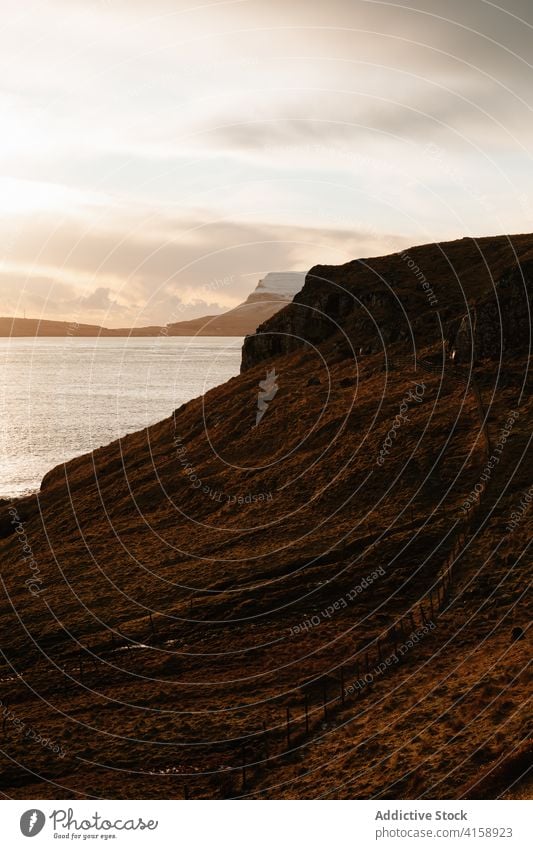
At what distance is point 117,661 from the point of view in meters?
37.6

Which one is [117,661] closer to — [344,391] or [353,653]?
[353,653]

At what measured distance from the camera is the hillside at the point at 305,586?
2844 centimetres

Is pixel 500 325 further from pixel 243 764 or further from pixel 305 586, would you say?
pixel 243 764

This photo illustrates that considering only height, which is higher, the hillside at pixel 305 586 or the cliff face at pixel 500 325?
the cliff face at pixel 500 325

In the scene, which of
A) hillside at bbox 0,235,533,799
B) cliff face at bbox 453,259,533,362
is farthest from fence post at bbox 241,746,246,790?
cliff face at bbox 453,259,533,362

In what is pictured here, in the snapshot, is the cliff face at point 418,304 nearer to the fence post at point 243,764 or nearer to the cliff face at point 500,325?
the cliff face at point 500,325

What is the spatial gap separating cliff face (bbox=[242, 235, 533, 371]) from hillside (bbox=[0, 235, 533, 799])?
14.2 inches

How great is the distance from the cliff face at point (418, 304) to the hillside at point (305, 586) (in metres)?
0.36

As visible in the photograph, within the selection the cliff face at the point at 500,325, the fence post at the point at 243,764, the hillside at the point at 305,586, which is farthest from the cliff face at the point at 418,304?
the fence post at the point at 243,764

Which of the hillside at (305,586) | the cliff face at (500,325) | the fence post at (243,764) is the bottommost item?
the fence post at (243,764)

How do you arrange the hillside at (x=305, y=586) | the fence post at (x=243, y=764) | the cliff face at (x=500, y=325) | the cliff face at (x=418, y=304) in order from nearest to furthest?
the fence post at (x=243, y=764) → the hillside at (x=305, y=586) → the cliff face at (x=500, y=325) → the cliff face at (x=418, y=304)

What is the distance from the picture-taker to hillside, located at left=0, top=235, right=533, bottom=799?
28438mm

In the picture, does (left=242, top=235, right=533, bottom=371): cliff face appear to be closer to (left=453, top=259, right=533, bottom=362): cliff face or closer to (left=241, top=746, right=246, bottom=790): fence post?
(left=453, top=259, right=533, bottom=362): cliff face

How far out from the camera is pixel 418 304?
73.8 meters
